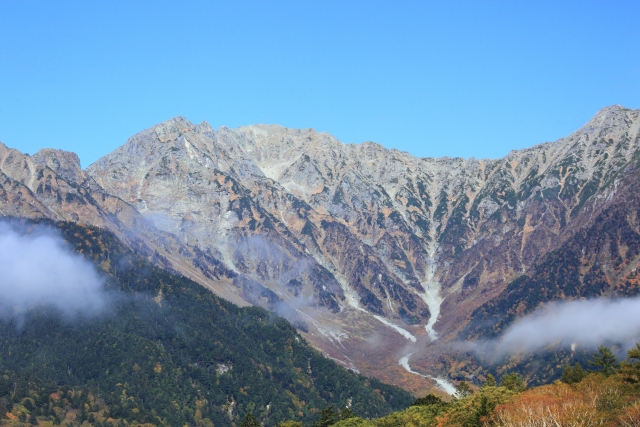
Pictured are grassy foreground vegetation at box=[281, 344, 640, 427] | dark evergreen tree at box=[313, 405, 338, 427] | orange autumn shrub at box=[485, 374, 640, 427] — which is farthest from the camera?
dark evergreen tree at box=[313, 405, 338, 427]

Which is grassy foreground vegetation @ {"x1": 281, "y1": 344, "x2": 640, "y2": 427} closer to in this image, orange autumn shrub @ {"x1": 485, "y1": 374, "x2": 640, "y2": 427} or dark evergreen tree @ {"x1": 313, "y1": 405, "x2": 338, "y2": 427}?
orange autumn shrub @ {"x1": 485, "y1": 374, "x2": 640, "y2": 427}

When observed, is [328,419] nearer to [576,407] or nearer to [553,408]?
[553,408]

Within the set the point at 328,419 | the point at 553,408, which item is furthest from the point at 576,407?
the point at 328,419

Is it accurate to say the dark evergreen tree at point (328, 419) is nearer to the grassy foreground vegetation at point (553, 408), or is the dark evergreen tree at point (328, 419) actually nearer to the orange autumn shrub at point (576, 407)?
the grassy foreground vegetation at point (553, 408)

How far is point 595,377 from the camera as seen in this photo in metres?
121

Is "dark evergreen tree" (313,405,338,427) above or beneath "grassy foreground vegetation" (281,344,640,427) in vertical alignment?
beneath

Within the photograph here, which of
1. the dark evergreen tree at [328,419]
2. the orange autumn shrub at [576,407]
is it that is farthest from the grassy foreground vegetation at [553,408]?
the dark evergreen tree at [328,419]

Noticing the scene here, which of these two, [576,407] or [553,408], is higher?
[576,407]

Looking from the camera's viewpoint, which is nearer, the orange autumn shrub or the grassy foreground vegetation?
the orange autumn shrub

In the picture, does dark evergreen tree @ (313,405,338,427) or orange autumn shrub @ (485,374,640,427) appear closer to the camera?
orange autumn shrub @ (485,374,640,427)

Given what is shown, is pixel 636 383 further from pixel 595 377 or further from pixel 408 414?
pixel 408 414

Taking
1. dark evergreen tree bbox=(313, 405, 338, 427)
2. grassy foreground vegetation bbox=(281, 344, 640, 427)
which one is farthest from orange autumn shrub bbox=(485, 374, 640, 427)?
dark evergreen tree bbox=(313, 405, 338, 427)

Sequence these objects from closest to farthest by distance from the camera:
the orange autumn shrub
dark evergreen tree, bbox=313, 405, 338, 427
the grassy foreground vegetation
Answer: the orange autumn shrub, the grassy foreground vegetation, dark evergreen tree, bbox=313, 405, 338, 427

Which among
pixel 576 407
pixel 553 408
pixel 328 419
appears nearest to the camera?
pixel 576 407
